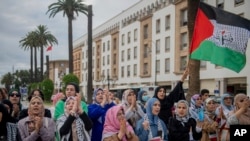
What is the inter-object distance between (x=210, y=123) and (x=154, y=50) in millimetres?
42531

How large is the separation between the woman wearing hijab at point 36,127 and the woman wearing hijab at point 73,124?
9.4 inches

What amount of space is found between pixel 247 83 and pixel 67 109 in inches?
1115

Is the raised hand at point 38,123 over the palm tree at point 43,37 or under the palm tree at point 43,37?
under

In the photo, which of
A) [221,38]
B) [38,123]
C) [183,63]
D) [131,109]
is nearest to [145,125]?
[131,109]

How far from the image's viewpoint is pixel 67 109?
5453 mm

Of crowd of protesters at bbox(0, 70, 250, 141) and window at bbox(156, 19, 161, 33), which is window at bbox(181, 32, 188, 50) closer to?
window at bbox(156, 19, 161, 33)

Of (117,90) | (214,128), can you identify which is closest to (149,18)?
(117,90)

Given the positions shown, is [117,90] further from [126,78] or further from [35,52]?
[35,52]

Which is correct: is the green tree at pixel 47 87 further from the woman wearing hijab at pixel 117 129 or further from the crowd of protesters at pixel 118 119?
the woman wearing hijab at pixel 117 129

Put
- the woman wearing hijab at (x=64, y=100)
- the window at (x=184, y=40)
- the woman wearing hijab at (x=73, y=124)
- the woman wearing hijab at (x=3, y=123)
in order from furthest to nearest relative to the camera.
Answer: the window at (x=184, y=40)
the woman wearing hijab at (x=64, y=100)
the woman wearing hijab at (x=73, y=124)
the woman wearing hijab at (x=3, y=123)

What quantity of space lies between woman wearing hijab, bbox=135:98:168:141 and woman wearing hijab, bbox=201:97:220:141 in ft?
2.51

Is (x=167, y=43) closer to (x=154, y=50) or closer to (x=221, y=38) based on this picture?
(x=154, y=50)

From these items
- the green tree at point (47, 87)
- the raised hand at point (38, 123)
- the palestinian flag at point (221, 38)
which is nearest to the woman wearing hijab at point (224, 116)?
the palestinian flag at point (221, 38)

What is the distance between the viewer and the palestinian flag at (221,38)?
888cm
